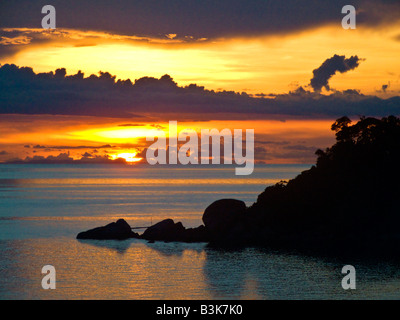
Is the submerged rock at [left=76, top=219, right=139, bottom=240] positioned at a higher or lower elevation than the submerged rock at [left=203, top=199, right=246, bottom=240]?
lower

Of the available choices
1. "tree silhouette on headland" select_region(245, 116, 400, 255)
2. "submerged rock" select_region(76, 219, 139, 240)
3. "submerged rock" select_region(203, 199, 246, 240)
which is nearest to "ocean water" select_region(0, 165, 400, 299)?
"submerged rock" select_region(76, 219, 139, 240)

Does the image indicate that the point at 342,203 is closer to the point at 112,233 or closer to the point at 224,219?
the point at 224,219

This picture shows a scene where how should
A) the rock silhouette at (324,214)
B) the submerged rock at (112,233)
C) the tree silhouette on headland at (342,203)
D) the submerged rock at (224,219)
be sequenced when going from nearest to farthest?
the rock silhouette at (324,214), the tree silhouette on headland at (342,203), the submerged rock at (224,219), the submerged rock at (112,233)

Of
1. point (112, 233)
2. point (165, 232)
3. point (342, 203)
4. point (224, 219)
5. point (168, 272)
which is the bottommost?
point (168, 272)

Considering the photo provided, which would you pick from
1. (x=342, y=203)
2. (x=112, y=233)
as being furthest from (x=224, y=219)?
(x=342, y=203)

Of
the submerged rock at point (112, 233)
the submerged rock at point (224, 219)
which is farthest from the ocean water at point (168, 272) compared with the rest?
the submerged rock at point (224, 219)

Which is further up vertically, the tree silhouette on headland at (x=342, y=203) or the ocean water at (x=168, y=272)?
the tree silhouette on headland at (x=342, y=203)

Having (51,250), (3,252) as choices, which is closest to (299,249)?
(51,250)

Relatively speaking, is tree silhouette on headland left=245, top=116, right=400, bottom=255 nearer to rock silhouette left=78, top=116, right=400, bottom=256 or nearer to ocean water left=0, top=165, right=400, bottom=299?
rock silhouette left=78, top=116, right=400, bottom=256

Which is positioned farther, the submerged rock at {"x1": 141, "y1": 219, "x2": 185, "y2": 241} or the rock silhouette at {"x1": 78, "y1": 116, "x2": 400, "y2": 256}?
the submerged rock at {"x1": 141, "y1": 219, "x2": 185, "y2": 241}

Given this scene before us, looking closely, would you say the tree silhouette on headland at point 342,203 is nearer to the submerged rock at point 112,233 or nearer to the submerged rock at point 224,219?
the submerged rock at point 224,219

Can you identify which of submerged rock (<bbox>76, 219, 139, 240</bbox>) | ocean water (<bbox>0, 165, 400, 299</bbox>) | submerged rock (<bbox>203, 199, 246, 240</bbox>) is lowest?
ocean water (<bbox>0, 165, 400, 299</bbox>)

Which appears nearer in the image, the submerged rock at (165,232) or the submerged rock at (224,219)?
the submerged rock at (224,219)
